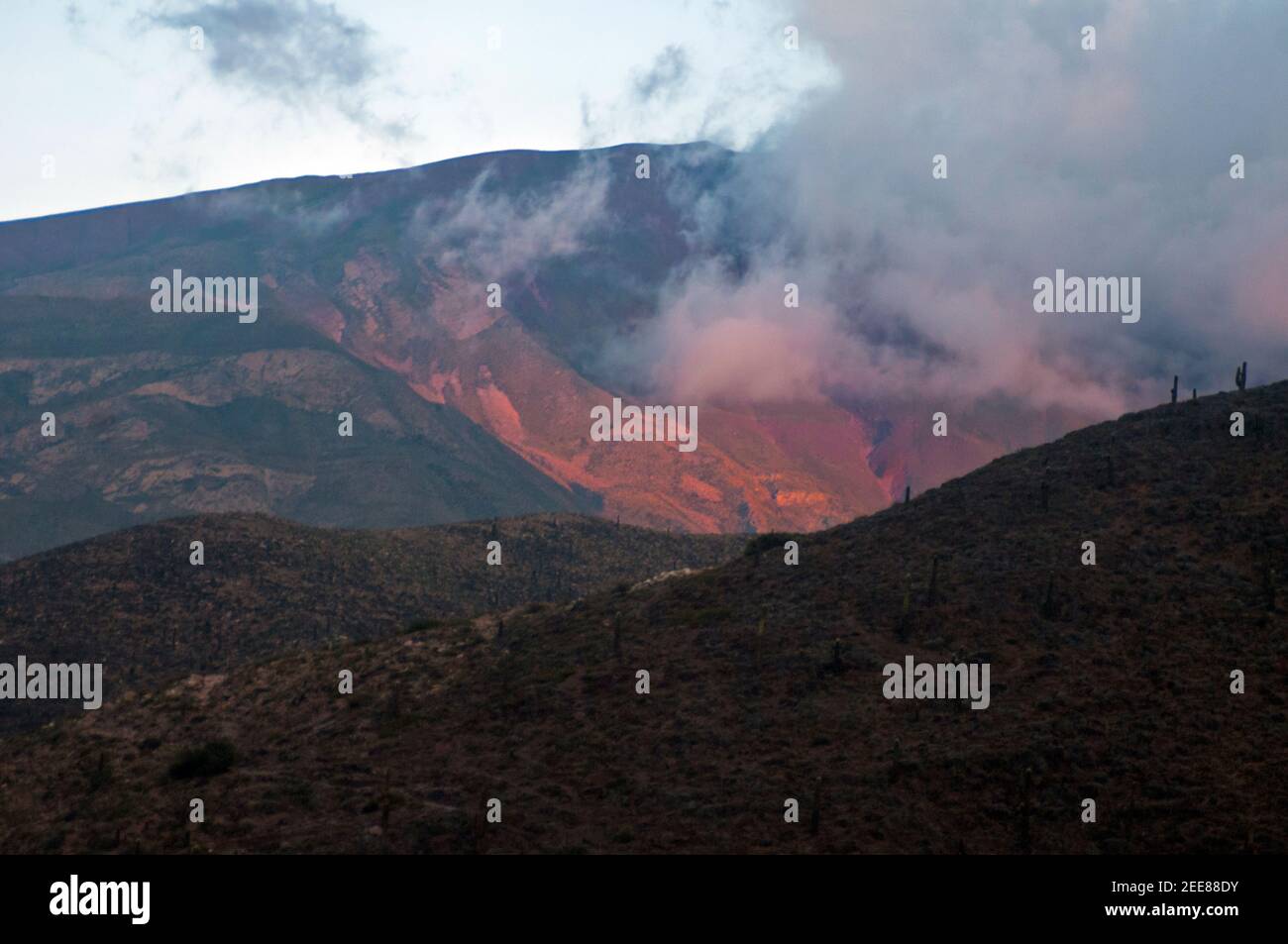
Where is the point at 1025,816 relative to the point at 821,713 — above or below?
below

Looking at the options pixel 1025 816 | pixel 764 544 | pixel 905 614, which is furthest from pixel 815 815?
pixel 764 544

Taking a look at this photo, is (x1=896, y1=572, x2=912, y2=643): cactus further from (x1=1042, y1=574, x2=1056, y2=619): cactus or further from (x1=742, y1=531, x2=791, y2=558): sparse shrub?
(x1=742, y1=531, x2=791, y2=558): sparse shrub

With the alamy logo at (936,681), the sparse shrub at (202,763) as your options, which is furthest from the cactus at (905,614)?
the sparse shrub at (202,763)

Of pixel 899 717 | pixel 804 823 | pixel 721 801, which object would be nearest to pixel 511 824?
pixel 721 801

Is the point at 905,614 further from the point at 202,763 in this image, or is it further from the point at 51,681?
the point at 51,681

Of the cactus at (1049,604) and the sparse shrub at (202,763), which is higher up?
the cactus at (1049,604)
